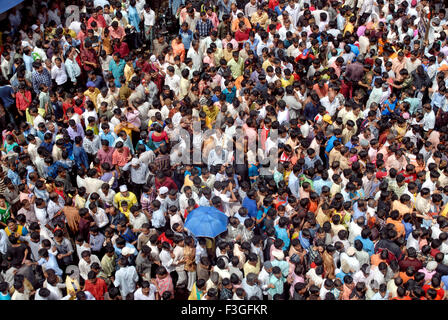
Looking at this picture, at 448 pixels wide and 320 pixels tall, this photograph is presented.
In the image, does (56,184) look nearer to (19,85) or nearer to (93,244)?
(93,244)

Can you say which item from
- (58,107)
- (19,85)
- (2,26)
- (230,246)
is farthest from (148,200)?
(2,26)

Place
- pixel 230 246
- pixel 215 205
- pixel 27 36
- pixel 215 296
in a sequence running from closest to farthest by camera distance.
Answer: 1. pixel 215 296
2. pixel 230 246
3. pixel 215 205
4. pixel 27 36

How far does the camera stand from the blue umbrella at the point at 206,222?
33.3ft

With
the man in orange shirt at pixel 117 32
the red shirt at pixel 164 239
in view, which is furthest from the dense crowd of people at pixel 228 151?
the man in orange shirt at pixel 117 32

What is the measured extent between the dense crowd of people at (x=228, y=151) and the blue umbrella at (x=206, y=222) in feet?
0.67

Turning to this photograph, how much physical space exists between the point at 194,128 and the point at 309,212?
3156mm

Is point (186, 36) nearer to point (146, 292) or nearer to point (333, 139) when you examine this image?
point (333, 139)

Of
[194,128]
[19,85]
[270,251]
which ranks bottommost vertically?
[270,251]

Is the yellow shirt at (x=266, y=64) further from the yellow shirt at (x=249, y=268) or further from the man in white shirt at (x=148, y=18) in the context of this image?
the yellow shirt at (x=249, y=268)

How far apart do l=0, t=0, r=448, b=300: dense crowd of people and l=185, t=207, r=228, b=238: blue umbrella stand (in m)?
0.20

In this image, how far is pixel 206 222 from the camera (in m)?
10.2

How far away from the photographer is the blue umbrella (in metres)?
10.1

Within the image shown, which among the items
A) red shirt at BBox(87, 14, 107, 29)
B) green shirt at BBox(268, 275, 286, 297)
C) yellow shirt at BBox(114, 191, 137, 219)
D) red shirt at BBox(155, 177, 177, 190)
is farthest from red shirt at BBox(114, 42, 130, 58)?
green shirt at BBox(268, 275, 286, 297)

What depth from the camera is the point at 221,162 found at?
11977 mm
